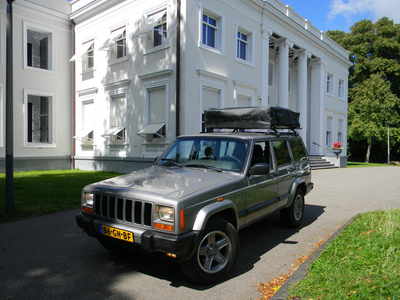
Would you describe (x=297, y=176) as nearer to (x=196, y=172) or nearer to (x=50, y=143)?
(x=196, y=172)

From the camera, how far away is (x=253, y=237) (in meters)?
5.65

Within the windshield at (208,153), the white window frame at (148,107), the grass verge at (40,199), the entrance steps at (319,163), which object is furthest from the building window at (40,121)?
the entrance steps at (319,163)

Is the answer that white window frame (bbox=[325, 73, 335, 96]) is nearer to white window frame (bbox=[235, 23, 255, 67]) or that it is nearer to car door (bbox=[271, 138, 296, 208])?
white window frame (bbox=[235, 23, 255, 67])

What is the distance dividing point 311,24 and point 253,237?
73.0 ft

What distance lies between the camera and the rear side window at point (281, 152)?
5.73m

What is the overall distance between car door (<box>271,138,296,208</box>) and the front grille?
9.12ft

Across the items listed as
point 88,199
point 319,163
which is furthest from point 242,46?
point 88,199

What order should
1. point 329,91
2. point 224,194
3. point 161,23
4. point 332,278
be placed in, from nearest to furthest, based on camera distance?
point 332,278 < point 224,194 < point 161,23 < point 329,91

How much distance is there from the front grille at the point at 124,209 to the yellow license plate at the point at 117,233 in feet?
0.43

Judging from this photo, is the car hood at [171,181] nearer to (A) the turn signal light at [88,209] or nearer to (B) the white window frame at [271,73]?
(A) the turn signal light at [88,209]

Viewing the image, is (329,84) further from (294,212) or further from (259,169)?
(259,169)

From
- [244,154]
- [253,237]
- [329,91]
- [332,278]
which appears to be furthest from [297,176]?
[329,91]

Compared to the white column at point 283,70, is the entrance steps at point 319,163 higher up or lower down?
lower down

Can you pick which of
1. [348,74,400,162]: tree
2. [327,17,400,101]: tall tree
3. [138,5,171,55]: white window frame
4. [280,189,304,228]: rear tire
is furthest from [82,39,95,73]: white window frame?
[327,17,400,101]: tall tree
